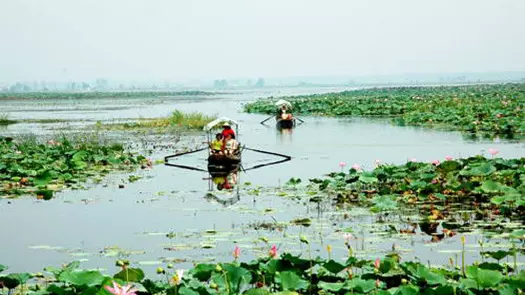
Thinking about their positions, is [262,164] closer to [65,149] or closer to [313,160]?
[313,160]

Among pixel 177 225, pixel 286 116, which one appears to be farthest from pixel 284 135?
pixel 177 225

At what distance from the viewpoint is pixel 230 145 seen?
1523 centimetres

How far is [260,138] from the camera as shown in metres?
23.9

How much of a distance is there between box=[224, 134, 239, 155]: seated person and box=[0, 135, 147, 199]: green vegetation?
2011 millimetres

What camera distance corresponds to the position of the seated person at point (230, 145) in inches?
593

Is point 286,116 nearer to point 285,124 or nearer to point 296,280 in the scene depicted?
point 285,124

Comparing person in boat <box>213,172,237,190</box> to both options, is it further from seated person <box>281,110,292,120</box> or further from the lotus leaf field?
seated person <box>281,110,292,120</box>

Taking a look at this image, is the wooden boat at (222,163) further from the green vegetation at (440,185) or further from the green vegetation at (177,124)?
the green vegetation at (177,124)

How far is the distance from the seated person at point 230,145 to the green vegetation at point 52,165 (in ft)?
6.60

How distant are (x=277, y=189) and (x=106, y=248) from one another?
431 cm

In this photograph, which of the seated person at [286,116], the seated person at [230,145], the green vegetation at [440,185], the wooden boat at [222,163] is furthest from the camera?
the seated person at [286,116]

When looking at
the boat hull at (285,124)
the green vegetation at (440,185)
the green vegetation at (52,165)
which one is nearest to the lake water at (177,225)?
the green vegetation at (52,165)

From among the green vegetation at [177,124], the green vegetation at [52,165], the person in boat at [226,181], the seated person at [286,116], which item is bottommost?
the green vegetation at [177,124]

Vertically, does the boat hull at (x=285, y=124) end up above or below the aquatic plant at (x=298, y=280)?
below
